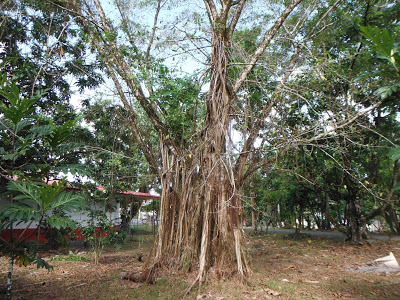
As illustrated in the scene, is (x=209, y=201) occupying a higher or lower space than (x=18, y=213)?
higher

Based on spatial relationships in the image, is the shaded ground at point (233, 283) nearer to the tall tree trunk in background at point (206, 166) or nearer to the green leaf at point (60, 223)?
the tall tree trunk in background at point (206, 166)

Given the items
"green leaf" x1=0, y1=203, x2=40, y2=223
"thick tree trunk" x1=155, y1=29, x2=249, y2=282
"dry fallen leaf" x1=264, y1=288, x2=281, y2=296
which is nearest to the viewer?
"green leaf" x1=0, y1=203, x2=40, y2=223

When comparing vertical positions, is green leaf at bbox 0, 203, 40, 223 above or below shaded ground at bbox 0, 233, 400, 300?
above

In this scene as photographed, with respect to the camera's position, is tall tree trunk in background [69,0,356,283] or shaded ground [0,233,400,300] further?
tall tree trunk in background [69,0,356,283]

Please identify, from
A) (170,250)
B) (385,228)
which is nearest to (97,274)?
(170,250)

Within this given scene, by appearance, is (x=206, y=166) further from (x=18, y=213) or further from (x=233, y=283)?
(x=18, y=213)

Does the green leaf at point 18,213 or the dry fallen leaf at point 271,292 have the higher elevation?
the green leaf at point 18,213

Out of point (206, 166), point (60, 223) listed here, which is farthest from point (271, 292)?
point (60, 223)

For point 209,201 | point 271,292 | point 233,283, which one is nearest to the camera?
point 271,292

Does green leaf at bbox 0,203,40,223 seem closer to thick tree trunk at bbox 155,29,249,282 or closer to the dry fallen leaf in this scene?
thick tree trunk at bbox 155,29,249,282

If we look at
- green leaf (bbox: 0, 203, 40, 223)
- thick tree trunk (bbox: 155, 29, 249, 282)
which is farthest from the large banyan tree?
green leaf (bbox: 0, 203, 40, 223)

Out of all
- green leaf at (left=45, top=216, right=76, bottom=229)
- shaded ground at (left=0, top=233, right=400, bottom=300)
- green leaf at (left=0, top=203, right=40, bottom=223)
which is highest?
green leaf at (left=0, top=203, right=40, bottom=223)

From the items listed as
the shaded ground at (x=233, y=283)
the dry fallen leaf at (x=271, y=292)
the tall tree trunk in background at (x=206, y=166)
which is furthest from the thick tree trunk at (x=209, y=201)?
the dry fallen leaf at (x=271, y=292)

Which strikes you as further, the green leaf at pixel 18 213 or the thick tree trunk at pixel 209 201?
the thick tree trunk at pixel 209 201
